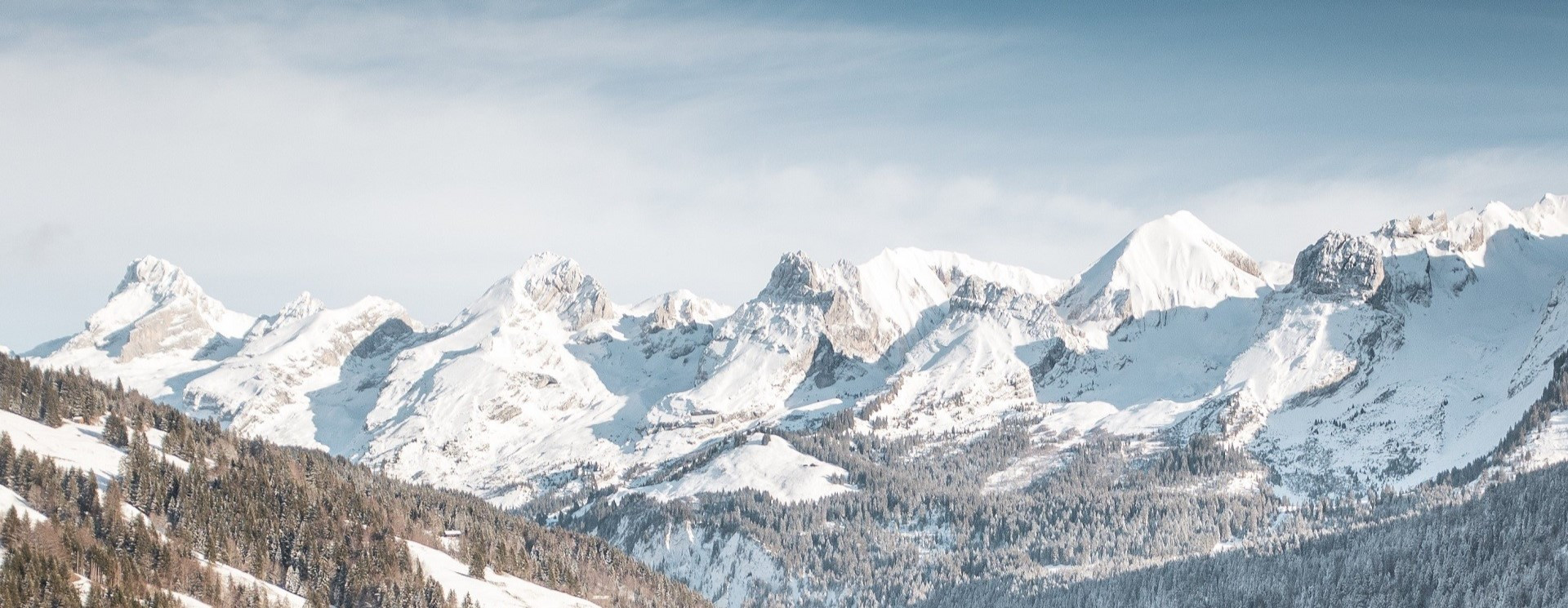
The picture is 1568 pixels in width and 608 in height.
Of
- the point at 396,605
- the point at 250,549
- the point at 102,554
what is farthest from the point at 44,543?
the point at 396,605

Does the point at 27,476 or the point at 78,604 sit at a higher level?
the point at 27,476

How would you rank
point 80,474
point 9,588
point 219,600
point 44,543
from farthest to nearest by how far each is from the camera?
point 80,474, point 219,600, point 44,543, point 9,588

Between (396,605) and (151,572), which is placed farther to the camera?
(396,605)

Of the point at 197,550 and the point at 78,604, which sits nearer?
the point at 78,604

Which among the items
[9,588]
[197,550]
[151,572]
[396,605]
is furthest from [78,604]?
[396,605]

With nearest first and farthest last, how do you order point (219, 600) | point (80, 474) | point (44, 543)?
point (44, 543) → point (219, 600) → point (80, 474)

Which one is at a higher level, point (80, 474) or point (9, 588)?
point (80, 474)

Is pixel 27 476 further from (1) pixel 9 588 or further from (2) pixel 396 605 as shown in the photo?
(2) pixel 396 605

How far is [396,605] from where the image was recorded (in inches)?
7844

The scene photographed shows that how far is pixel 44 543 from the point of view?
166 m

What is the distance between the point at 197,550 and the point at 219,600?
56.9ft

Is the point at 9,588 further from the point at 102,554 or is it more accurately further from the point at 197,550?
the point at 197,550

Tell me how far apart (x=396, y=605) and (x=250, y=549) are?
2279 centimetres

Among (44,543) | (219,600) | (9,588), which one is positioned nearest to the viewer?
(9,588)
